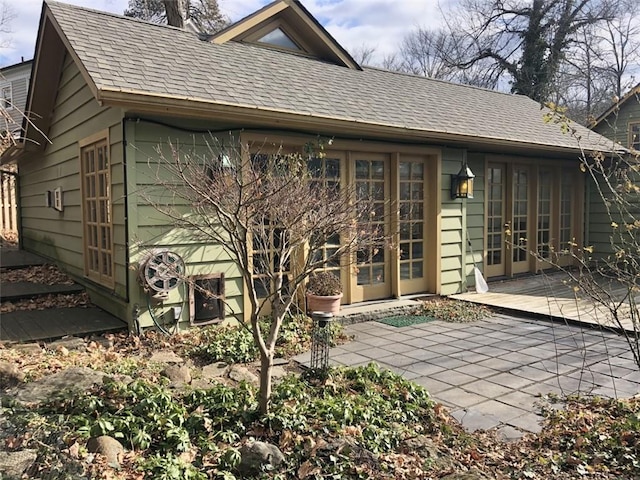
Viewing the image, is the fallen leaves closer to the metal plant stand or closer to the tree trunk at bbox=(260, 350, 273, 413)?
the metal plant stand

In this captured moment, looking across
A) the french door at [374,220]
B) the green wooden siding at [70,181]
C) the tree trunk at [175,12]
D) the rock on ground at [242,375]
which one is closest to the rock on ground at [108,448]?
the rock on ground at [242,375]

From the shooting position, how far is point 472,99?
940 centimetres

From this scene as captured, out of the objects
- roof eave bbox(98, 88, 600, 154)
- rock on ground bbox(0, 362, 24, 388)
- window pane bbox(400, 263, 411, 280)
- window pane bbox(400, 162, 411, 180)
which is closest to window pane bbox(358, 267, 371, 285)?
window pane bbox(400, 263, 411, 280)

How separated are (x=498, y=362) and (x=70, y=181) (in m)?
6.03

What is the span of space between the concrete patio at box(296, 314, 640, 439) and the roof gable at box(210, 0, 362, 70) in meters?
4.54

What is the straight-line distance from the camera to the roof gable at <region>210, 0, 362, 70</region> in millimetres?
7152

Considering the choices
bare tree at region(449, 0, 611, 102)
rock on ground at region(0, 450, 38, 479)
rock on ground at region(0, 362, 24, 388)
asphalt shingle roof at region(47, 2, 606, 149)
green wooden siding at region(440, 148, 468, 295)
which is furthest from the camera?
bare tree at region(449, 0, 611, 102)

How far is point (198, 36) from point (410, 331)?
4995mm

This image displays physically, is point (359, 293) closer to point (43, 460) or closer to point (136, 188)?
point (136, 188)

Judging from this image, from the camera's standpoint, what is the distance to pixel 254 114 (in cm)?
512

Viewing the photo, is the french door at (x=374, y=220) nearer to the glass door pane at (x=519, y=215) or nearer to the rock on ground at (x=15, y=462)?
the glass door pane at (x=519, y=215)

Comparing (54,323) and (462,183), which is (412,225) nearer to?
(462,183)

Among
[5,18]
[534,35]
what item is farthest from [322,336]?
[534,35]

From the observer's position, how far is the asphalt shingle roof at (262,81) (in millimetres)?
5027
